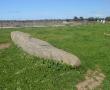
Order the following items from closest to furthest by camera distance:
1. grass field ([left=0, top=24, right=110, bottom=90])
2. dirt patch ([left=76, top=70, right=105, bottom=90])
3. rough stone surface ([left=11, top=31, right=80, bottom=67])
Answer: dirt patch ([left=76, top=70, right=105, bottom=90]), grass field ([left=0, top=24, right=110, bottom=90]), rough stone surface ([left=11, top=31, right=80, bottom=67])

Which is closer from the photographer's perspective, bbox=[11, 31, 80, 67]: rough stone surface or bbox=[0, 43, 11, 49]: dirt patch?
bbox=[11, 31, 80, 67]: rough stone surface

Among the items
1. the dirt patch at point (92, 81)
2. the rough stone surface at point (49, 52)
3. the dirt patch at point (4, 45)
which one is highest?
the rough stone surface at point (49, 52)

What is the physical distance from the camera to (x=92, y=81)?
42.1 feet

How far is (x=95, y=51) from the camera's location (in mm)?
18547

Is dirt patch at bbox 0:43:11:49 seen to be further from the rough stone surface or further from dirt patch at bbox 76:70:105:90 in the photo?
dirt patch at bbox 76:70:105:90

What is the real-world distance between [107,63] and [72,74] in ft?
9.32

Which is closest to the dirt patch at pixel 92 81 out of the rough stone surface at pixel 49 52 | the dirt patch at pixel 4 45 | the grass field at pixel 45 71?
the grass field at pixel 45 71

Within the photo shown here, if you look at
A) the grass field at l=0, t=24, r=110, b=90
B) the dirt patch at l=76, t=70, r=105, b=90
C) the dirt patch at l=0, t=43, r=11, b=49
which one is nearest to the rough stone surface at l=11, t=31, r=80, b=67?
the grass field at l=0, t=24, r=110, b=90

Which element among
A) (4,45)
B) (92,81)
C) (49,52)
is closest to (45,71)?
(49,52)

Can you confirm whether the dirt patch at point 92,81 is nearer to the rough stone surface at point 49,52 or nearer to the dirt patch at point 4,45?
the rough stone surface at point 49,52

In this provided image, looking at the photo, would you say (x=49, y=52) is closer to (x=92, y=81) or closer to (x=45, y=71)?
(x=45, y=71)

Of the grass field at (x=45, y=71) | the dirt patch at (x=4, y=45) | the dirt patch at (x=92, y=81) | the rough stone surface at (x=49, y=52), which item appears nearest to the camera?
the dirt patch at (x=92, y=81)

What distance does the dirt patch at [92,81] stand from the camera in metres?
12.1

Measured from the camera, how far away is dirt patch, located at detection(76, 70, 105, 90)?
477 inches
